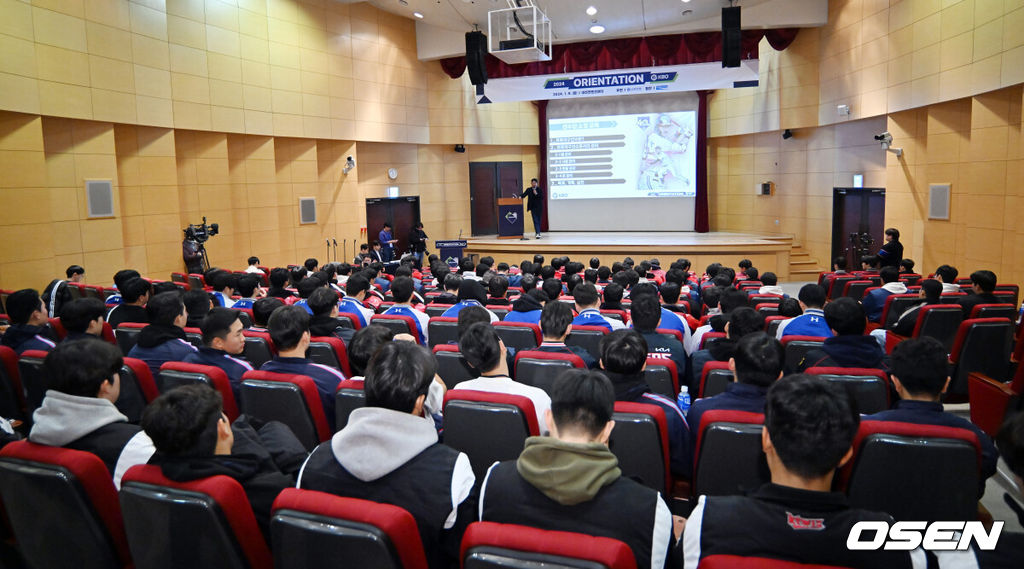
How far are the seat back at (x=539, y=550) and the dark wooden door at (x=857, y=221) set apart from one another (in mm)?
12768

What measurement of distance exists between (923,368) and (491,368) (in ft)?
5.85

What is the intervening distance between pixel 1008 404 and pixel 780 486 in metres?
3.03

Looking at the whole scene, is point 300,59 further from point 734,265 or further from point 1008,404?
point 1008,404

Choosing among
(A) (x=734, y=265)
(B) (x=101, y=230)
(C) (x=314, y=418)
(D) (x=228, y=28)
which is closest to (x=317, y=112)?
(D) (x=228, y=28)

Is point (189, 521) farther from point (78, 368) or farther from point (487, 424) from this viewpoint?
point (487, 424)

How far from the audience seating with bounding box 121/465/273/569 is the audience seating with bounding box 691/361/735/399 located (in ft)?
7.65

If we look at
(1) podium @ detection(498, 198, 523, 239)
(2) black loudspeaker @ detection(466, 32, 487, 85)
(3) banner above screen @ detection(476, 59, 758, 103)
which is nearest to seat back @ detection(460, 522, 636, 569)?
(2) black loudspeaker @ detection(466, 32, 487, 85)

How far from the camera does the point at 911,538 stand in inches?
62.2

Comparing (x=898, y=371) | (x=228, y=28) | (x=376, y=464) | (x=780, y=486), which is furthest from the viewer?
(x=228, y=28)

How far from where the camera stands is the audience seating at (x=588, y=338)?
4410mm

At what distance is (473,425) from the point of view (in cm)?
258

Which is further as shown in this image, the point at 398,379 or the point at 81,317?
the point at 81,317

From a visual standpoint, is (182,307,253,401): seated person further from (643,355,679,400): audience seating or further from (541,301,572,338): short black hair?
(643,355,679,400): audience seating

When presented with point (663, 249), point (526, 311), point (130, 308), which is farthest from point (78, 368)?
point (663, 249)
